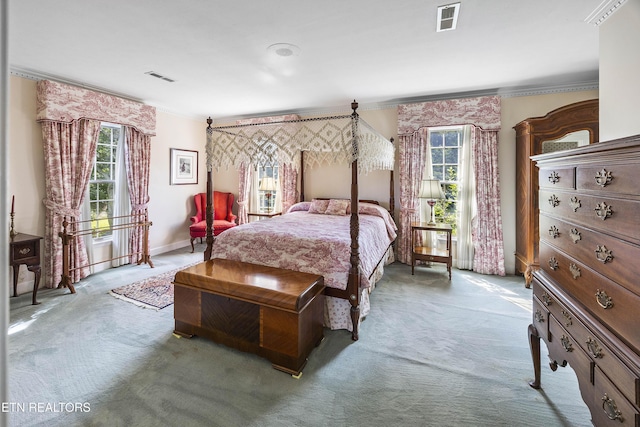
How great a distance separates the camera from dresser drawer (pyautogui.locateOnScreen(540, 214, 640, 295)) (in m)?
1.03

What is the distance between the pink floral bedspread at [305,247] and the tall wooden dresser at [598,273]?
1.52 metres

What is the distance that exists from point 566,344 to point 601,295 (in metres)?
0.44

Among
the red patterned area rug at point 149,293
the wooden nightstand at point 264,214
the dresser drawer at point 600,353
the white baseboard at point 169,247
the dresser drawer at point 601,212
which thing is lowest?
the red patterned area rug at point 149,293

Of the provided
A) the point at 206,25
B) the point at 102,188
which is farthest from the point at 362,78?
the point at 102,188

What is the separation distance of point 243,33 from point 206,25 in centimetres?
31

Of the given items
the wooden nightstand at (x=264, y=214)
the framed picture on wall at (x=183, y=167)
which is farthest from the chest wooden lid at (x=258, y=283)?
the framed picture on wall at (x=183, y=167)

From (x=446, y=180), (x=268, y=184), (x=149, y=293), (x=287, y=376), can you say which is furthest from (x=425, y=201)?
(x=149, y=293)

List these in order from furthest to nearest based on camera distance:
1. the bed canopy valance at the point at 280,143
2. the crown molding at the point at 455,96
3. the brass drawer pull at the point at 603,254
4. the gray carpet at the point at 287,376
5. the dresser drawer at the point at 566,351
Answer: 1. the crown molding at the point at 455,96
2. the bed canopy valance at the point at 280,143
3. the gray carpet at the point at 287,376
4. the dresser drawer at the point at 566,351
5. the brass drawer pull at the point at 603,254

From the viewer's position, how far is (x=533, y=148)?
153 inches

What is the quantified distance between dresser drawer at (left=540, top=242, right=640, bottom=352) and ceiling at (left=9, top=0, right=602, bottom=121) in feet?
6.54

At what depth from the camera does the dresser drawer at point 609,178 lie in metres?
1.01

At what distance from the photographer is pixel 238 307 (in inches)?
95.7

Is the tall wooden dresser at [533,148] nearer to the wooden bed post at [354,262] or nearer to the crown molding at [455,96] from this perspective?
the crown molding at [455,96]

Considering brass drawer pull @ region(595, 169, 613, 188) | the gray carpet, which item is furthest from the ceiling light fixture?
the gray carpet
